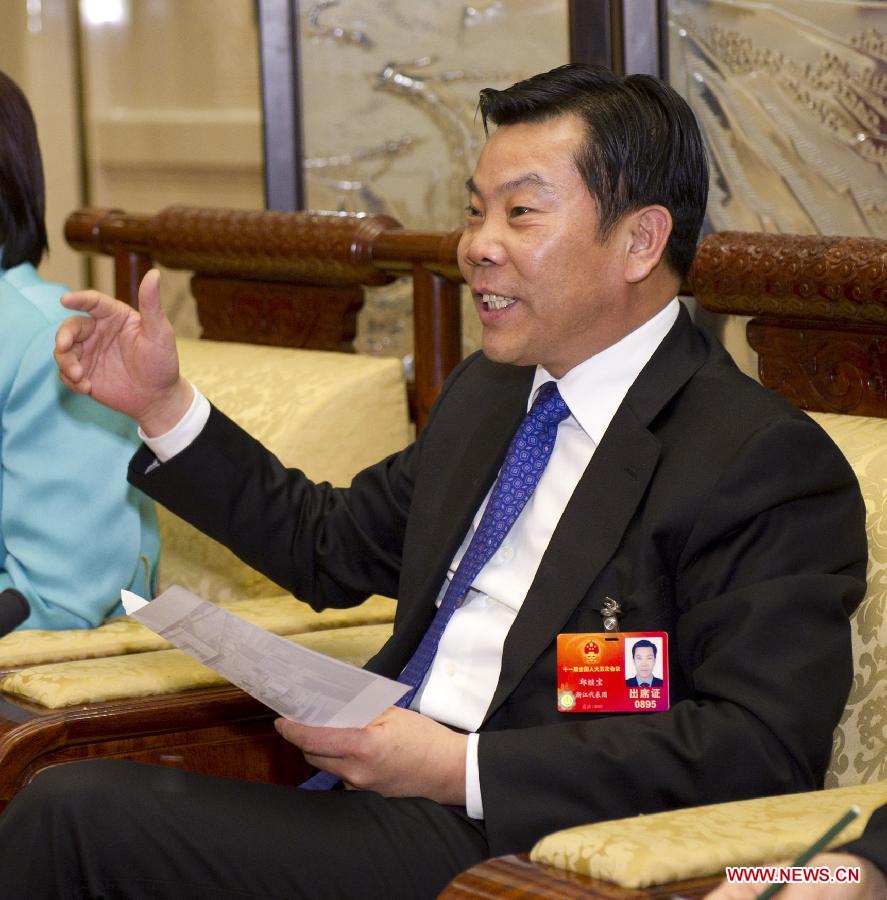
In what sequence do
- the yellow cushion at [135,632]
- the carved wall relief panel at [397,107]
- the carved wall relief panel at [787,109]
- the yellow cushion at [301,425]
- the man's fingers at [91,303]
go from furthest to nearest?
the carved wall relief panel at [397,107] → the yellow cushion at [301,425] → the carved wall relief panel at [787,109] → the yellow cushion at [135,632] → the man's fingers at [91,303]

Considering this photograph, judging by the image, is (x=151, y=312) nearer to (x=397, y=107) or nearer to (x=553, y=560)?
(x=553, y=560)

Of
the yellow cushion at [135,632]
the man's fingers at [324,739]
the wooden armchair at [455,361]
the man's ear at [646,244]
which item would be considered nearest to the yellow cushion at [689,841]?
the wooden armchair at [455,361]

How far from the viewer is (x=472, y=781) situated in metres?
1.71

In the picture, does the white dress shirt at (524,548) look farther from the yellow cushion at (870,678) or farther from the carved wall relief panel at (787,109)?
the carved wall relief panel at (787,109)

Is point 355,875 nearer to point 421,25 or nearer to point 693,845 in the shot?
point 693,845

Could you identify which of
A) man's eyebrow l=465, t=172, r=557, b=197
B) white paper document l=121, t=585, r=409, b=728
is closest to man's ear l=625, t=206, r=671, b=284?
man's eyebrow l=465, t=172, r=557, b=197

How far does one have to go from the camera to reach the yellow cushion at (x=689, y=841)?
1356 mm

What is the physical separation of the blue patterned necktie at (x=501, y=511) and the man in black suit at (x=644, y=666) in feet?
Result: 0.89

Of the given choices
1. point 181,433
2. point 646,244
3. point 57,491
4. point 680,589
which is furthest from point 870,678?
point 57,491

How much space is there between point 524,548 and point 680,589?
240mm

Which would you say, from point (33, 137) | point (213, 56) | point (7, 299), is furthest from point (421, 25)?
point (213, 56)

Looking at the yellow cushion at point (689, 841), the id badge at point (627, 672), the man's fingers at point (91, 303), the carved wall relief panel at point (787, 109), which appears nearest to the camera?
the yellow cushion at point (689, 841)

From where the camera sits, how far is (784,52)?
2.53 m

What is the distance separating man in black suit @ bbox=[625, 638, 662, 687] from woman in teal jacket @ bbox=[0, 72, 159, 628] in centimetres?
94
